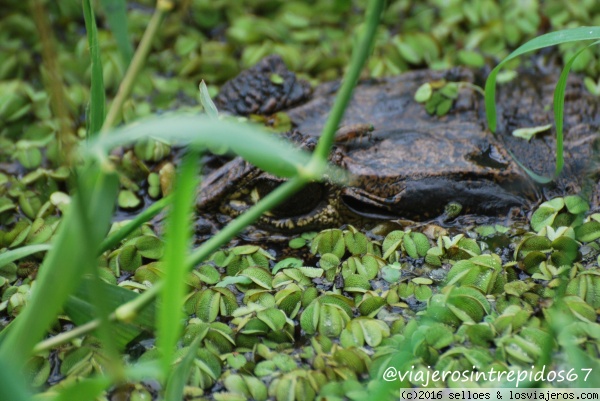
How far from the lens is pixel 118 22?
175 centimetres

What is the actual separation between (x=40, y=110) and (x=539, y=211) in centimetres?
281

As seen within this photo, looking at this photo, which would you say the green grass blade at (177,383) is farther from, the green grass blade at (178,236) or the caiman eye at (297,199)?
the caiman eye at (297,199)

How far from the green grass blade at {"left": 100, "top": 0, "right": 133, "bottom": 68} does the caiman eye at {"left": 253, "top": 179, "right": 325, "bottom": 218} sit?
39.9 inches

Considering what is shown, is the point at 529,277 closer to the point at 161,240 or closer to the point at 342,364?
the point at 342,364

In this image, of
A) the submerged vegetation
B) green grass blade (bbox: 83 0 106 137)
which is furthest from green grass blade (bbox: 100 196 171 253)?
green grass blade (bbox: 83 0 106 137)

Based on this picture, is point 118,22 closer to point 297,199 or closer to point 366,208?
point 297,199

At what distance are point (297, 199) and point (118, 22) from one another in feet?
3.79

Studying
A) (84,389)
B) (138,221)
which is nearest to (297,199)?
(138,221)

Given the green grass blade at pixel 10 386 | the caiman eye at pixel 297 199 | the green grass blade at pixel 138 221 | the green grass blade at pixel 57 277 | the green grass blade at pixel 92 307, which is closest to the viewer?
the green grass blade at pixel 10 386

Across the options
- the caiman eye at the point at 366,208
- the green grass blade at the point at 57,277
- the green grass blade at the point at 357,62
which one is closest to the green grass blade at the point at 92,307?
the green grass blade at the point at 57,277

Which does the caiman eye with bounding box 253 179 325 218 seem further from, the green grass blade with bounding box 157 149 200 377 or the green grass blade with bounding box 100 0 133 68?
the green grass blade with bounding box 157 149 200 377

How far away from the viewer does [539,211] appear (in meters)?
2.61

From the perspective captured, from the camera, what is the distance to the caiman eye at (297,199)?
103 inches

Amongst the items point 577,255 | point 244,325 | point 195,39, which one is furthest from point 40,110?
point 577,255
